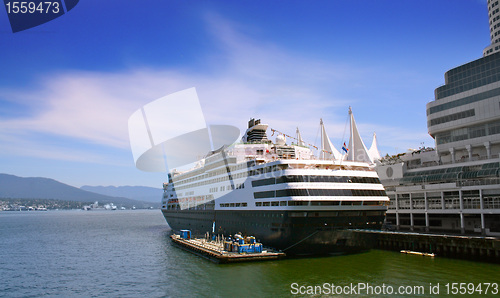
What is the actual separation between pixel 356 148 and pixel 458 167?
79.4 ft

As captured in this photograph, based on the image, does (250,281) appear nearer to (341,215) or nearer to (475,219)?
(341,215)

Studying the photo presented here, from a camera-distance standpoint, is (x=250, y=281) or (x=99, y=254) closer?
(x=250, y=281)

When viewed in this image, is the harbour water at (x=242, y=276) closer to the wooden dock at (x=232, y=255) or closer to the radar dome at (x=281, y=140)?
the wooden dock at (x=232, y=255)

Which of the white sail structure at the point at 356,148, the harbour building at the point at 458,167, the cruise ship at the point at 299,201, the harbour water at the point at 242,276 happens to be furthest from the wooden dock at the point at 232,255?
the white sail structure at the point at 356,148

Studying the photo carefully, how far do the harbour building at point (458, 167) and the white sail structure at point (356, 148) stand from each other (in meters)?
13.0

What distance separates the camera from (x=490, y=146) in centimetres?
4469

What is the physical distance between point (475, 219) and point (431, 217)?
19.9 feet

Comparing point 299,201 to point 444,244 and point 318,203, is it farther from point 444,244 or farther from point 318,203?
point 444,244

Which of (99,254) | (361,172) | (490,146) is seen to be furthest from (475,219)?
(99,254)

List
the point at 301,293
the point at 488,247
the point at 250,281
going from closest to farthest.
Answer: the point at 301,293 < the point at 250,281 < the point at 488,247

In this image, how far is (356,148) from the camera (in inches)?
2692

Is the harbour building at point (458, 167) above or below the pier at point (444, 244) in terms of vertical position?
above

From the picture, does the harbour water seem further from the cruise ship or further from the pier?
the cruise ship

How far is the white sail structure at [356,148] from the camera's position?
67537mm
